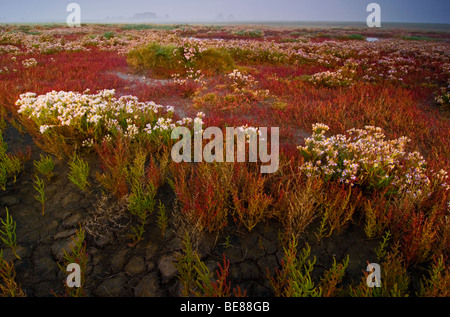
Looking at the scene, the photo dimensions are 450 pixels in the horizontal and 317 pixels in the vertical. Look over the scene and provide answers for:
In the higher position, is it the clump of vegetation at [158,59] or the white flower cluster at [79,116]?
the clump of vegetation at [158,59]

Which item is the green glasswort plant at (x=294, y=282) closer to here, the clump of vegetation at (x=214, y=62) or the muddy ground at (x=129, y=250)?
the muddy ground at (x=129, y=250)

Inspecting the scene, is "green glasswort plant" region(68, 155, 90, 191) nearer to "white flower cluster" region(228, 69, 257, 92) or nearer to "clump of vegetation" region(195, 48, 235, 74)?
"white flower cluster" region(228, 69, 257, 92)

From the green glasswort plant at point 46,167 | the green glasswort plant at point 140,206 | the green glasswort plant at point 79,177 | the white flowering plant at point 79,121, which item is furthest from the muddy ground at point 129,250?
the white flowering plant at point 79,121

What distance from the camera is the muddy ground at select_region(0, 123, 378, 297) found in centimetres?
246

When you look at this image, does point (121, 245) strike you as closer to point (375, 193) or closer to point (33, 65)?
point (375, 193)

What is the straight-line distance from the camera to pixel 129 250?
9.27 feet

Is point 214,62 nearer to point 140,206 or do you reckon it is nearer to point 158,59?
point 158,59

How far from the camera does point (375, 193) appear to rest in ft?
11.2

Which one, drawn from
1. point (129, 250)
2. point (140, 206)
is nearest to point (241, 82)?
point (140, 206)

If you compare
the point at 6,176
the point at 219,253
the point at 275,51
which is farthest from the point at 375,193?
the point at 275,51

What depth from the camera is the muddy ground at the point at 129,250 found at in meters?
2.46

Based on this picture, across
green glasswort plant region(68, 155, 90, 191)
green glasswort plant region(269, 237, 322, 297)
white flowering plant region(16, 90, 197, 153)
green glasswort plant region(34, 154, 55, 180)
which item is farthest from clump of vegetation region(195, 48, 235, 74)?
green glasswort plant region(269, 237, 322, 297)

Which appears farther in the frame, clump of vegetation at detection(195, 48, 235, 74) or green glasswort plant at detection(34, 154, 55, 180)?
clump of vegetation at detection(195, 48, 235, 74)
